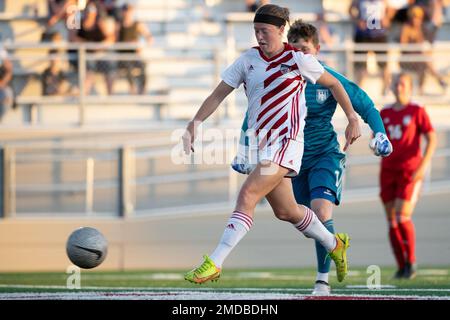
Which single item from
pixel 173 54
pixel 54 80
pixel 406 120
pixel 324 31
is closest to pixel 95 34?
pixel 54 80

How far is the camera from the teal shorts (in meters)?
9.12

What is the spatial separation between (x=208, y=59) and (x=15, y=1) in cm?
393

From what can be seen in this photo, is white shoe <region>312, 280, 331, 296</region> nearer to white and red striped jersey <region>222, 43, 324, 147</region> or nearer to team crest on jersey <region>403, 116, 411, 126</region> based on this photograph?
white and red striped jersey <region>222, 43, 324, 147</region>

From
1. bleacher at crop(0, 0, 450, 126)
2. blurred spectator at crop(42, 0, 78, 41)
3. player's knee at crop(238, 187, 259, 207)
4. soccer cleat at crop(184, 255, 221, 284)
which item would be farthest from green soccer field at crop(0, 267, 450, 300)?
blurred spectator at crop(42, 0, 78, 41)

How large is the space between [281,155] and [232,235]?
2.30ft

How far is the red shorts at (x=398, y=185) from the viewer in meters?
12.4

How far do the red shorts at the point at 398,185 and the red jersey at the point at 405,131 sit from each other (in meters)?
0.08

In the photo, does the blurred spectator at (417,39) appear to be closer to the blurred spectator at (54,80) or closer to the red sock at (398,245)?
the blurred spectator at (54,80)

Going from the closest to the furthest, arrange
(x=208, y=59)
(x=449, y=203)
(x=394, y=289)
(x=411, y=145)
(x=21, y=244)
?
(x=394, y=289) → (x=411, y=145) → (x=21, y=244) → (x=449, y=203) → (x=208, y=59)

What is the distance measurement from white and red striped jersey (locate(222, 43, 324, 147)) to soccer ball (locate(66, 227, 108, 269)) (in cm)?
182

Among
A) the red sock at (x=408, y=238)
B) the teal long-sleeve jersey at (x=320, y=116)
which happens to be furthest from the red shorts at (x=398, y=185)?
the teal long-sleeve jersey at (x=320, y=116)

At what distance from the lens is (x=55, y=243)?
53.6 ft
